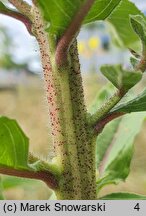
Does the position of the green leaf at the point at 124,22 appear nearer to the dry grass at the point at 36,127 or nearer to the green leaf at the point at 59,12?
the green leaf at the point at 59,12

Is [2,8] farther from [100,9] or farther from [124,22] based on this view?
[124,22]

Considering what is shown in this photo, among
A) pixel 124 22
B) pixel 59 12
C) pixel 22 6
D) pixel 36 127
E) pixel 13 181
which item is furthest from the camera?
pixel 36 127

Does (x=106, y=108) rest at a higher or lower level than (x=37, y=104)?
lower

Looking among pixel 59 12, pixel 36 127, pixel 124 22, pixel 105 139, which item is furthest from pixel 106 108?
pixel 36 127

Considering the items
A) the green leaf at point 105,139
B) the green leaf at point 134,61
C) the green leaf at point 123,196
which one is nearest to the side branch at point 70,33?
the green leaf at point 134,61

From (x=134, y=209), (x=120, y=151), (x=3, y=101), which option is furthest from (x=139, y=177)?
(x=3, y=101)

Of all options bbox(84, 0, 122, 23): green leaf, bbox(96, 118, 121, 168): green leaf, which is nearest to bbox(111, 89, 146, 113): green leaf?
bbox(84, 0, 122, 23): green leaf
